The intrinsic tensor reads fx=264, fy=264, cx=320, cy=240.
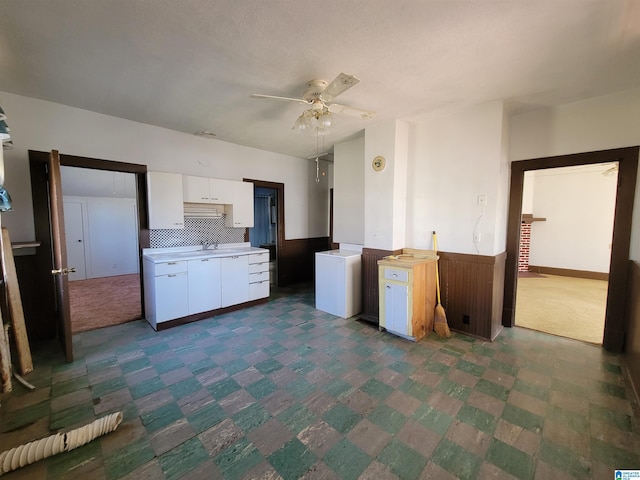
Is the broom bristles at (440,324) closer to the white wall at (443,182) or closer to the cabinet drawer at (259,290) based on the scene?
the white wall at (443,182)

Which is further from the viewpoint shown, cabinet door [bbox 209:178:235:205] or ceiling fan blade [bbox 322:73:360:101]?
cabinet door [bbox 209:178:235:205]

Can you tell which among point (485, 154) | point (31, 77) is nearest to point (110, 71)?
point (31, 77)

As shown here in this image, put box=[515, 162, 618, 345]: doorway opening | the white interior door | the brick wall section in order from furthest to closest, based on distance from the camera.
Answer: the brick wall section → the white interior door → box=[515, 162, 618, 345]: doorway opening

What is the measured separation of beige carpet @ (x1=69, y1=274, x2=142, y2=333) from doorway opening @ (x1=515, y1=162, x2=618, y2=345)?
613 cm

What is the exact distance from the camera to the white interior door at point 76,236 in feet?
19.8

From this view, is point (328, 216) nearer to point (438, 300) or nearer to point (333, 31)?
point (438, 300)

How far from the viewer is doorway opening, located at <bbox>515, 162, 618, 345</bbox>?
4.92 m

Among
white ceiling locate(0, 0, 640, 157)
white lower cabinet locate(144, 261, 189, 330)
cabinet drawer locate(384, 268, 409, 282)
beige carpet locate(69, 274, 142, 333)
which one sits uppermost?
white ceiling locate(0, 0, 640, 157)

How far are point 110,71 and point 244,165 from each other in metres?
2.40

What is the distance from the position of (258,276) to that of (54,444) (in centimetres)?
277

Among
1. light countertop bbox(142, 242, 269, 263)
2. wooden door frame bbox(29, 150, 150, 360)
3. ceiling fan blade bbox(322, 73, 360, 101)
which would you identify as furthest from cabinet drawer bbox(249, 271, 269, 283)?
ceiling fan blade bbox(322, 73, 360, 101)

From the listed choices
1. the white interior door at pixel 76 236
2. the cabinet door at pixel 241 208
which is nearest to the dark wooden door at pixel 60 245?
the cabinet door at pixel 241 208

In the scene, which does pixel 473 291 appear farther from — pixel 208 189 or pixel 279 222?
pixel 208 189

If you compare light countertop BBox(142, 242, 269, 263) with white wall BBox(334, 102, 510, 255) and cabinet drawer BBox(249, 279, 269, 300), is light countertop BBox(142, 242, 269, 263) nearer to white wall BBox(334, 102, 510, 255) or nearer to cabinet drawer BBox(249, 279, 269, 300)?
cabinet drawer BBox(249, 279, 269, 300)
